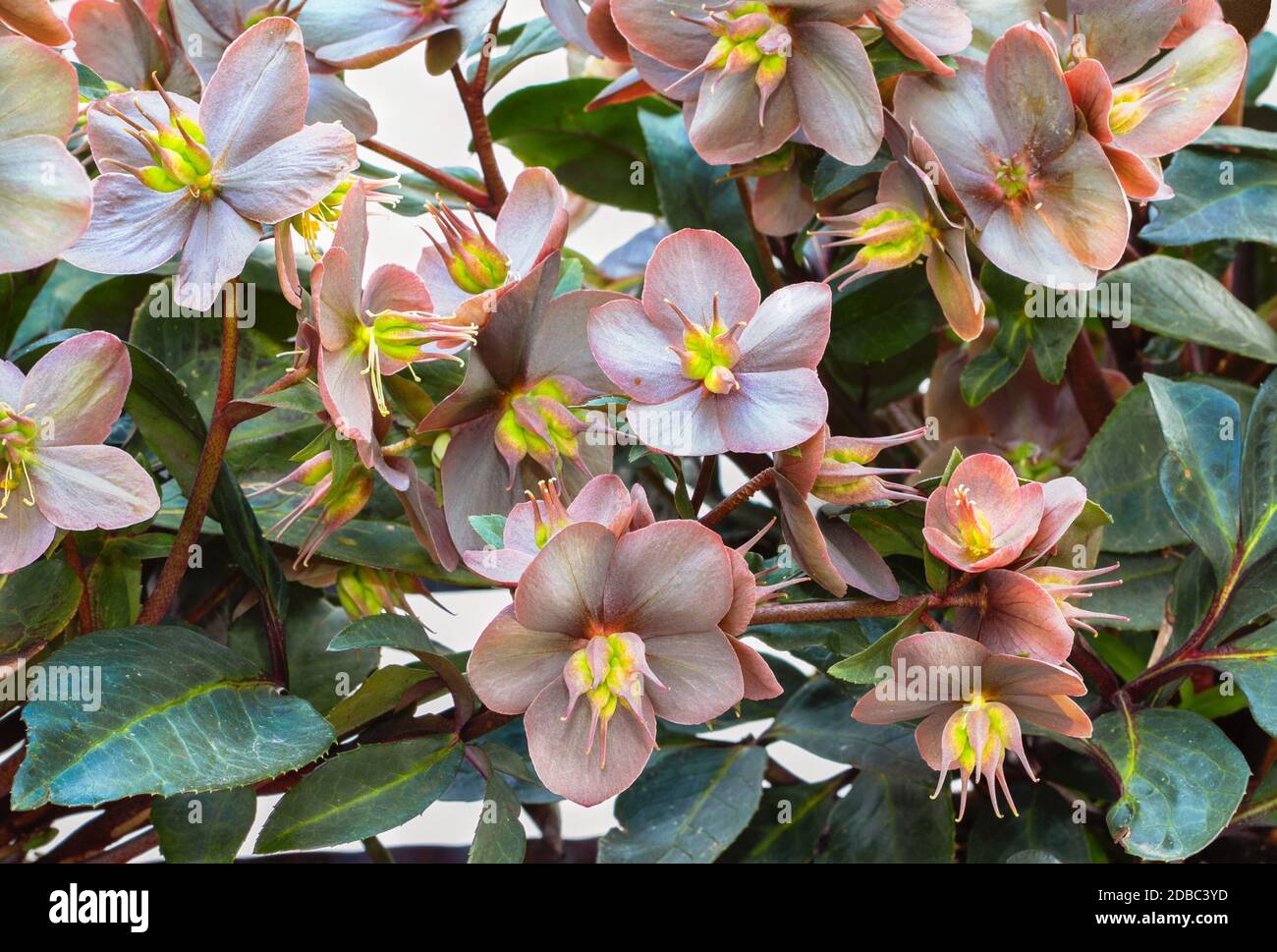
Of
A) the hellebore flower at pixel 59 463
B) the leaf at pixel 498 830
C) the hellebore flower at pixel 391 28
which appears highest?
the hellebore flower at pixel 391 28

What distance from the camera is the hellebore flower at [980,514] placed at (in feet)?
1.07

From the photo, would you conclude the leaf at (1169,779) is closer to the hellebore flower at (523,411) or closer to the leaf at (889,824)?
the leaf at (889,824)

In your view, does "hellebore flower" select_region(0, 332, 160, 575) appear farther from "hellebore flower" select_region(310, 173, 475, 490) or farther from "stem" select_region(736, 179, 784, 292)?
"stem" select_region(736, 179, 784, 292)

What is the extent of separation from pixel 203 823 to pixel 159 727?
0.25 feet

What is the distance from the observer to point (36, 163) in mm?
293

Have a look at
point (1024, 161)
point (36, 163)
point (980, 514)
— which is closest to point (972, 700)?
point (980, 514)

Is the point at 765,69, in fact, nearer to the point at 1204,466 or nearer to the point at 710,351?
the point at 710,351

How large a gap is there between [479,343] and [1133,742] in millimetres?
227

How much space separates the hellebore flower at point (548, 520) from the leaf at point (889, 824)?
18 centimetres

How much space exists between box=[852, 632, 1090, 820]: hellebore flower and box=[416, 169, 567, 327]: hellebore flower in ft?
0.48

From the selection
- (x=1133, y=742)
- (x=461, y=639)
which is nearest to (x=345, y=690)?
(x=1133, y=742)

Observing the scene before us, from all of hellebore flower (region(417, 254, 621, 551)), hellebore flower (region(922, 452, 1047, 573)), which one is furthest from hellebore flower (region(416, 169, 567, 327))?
hellebore flower (region(922, 452, 1047, 573))

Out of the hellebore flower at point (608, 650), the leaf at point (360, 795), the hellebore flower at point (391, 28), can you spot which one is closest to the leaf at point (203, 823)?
the leaf at point (360, 795)
